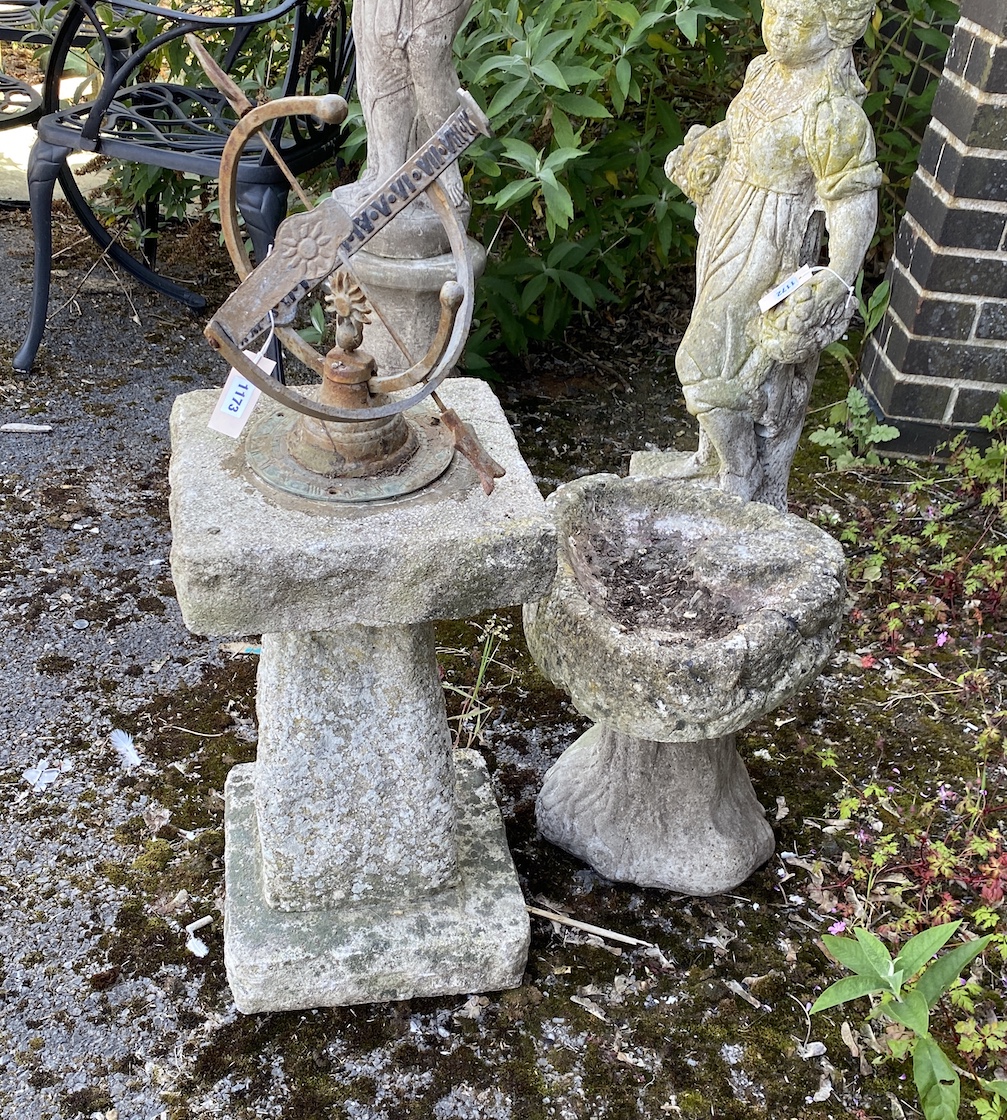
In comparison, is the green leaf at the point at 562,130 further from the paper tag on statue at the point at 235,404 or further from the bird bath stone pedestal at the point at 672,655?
the paper tag on statue at the point at 235,404

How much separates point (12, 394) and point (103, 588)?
3.89 feet

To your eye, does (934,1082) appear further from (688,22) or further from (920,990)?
(688,22)

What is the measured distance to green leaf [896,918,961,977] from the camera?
180 cm

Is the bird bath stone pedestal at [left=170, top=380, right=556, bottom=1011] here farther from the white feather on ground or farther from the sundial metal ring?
the white feather on ground

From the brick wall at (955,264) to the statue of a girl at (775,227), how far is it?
39.1 inches

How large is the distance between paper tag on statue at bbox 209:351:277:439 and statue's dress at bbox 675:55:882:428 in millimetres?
1296

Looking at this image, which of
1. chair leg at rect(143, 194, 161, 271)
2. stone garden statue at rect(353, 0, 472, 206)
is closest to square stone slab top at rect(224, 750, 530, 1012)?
stone garden statue at rect(353, 0, 472, 206)

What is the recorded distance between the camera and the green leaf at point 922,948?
1.80m

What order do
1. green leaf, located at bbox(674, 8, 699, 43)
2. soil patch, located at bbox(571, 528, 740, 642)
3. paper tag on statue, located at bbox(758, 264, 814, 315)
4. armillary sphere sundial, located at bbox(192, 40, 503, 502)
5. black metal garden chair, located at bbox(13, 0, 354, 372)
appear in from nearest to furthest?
armillary sphere sundial, located at bbox(192, 40, 503, 502) → soil patch, located at bbox(571, 528, 740, 642) → paper tag on statue, located at bbox(758, 264, 814, 315) → green leaf, located at bbox(674, 8, 699, 43) → black metal garden chair, located at bbox(13, 0, 354, 372)

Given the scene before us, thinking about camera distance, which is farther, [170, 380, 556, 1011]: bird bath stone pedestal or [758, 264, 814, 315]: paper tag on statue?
[758, 264, 814, 315]: paper tag on statue

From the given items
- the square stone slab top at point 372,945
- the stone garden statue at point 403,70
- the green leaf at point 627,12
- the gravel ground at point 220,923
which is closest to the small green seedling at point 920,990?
the gravel ground at point 220,923

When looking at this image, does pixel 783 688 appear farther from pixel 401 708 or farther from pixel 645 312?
pixel 645 312

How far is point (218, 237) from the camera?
15.6 ft

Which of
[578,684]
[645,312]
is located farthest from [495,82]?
[578,684]
